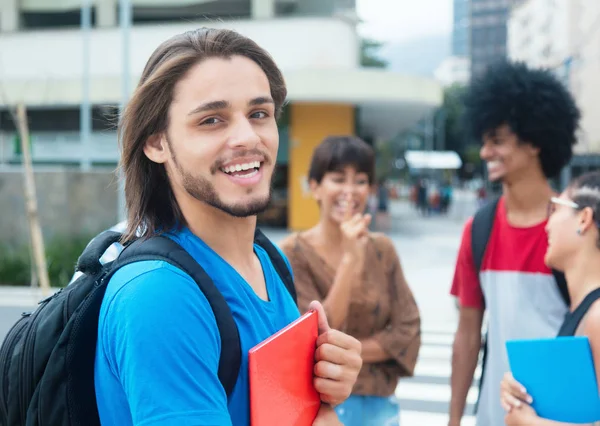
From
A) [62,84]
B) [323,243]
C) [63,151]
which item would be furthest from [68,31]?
[323,243]

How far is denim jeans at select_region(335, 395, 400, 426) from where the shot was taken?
272 centimetres

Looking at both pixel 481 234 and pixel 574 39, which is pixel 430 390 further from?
pixel 574 39

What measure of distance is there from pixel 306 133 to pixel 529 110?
1762 cm

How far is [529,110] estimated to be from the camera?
2916 millimetres

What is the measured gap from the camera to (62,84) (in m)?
20.7

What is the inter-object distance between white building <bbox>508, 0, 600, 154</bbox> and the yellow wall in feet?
19.8

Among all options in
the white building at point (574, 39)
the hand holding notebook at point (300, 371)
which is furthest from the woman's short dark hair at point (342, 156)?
the white building at point (574, 39)

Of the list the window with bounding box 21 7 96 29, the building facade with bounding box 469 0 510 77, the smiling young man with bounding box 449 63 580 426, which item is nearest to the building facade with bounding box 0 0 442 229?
the window with bounding box 21 7 96 29

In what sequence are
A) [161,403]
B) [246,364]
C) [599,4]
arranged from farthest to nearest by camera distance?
[599,4] → [246,364] → [161,403]

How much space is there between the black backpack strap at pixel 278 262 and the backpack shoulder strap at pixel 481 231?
4.38 ft

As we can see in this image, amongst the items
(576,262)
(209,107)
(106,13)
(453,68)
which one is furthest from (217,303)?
(453,68)

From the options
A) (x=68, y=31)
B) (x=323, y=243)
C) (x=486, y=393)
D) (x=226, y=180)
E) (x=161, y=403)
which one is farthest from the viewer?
(x=68, y=31)

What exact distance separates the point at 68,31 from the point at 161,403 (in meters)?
22.8

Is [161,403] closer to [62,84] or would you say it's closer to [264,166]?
[264,166]
